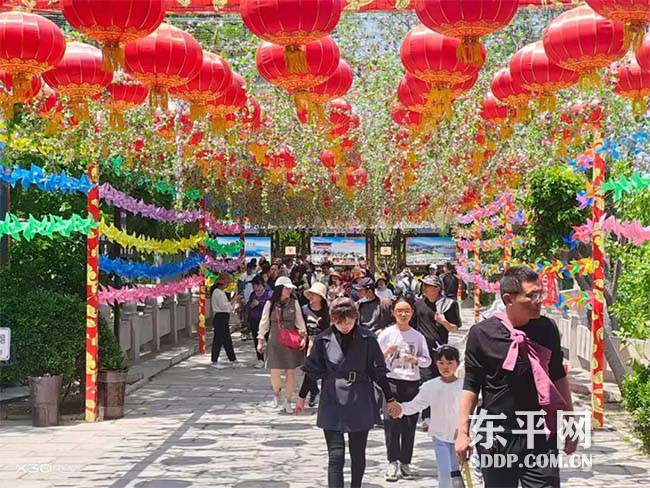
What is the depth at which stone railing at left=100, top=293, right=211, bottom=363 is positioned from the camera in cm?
1675

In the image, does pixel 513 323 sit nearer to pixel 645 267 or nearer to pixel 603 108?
pixel 645 267

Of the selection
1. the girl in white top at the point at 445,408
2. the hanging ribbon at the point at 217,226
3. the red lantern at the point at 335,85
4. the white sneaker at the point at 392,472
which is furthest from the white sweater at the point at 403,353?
the hanging ribbon at the point at 217,226

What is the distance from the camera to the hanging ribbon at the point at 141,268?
1346 cm

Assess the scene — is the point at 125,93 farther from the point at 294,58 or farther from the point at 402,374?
the point at 402,374

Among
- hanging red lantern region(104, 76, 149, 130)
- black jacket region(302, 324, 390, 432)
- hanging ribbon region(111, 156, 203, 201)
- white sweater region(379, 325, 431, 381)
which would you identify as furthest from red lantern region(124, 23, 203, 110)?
hanging ribbon region(111, 156, 203, 201)

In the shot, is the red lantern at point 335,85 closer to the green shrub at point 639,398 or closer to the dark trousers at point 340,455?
the dark trousers at point 340,455

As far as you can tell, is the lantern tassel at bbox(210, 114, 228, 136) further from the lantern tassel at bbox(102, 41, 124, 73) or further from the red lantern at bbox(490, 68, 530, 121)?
the red lantern at bbox(490, 68, 530, 121)

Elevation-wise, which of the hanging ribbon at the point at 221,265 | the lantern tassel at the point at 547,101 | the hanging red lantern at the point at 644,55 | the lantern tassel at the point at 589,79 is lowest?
the hanging ribbon at the point at 221,265

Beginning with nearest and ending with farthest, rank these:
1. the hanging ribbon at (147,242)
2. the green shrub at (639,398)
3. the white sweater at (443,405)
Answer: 1. the white sweater at (443,405)
2. the green shrub at (639,398)
3. the hanging ribbon at (147,242)

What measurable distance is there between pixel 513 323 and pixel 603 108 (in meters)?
6.69

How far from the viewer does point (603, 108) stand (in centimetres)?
1105

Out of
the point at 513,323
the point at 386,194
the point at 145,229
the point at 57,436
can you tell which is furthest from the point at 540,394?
the point at 386,194

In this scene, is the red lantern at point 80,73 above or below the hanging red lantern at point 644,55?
above

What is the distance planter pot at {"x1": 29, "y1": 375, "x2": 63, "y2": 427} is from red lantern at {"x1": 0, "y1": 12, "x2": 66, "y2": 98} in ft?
15.6
